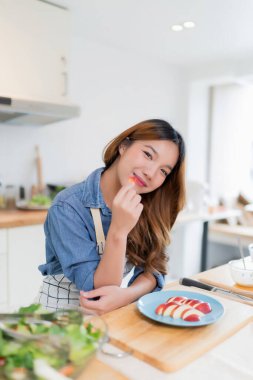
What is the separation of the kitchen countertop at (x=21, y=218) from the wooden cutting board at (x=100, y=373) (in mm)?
1501

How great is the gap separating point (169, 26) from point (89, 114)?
95 centimetres

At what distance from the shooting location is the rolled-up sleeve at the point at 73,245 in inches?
40.6

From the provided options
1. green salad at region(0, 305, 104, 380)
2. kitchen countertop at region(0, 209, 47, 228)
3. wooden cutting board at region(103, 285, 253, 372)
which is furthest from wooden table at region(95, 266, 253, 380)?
kitchen countertop at region(0, 209, 47, 228)

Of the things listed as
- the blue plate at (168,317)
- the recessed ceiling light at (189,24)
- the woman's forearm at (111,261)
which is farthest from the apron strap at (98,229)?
the recessed ceiling light at (189,24)

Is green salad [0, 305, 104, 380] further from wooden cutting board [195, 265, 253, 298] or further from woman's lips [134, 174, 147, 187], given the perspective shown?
wooden cutting board [195, 265, 253, 298]

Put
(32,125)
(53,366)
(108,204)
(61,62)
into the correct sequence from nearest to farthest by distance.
A: 1. (53,366)
2. (108,204)
3. (61,62)
4. (32,125)

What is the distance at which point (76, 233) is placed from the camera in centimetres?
107

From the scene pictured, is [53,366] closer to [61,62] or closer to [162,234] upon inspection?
[162,234]

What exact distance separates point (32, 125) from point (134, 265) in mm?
1787

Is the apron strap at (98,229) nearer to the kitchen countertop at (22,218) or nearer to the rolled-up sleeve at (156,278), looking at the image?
the rolled-up sleeve at (156,278)

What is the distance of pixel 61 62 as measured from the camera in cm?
247

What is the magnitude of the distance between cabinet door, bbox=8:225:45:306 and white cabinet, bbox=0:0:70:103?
34.7 inches

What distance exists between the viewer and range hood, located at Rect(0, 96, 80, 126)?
6.95 ft

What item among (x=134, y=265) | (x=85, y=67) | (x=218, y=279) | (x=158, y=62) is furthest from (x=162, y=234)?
(x=158, y=62)
